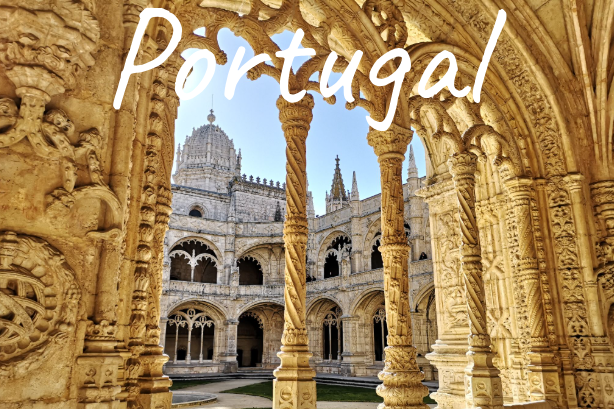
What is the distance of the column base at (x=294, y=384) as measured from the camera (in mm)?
3295

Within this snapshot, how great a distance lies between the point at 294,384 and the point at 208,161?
1129 inches

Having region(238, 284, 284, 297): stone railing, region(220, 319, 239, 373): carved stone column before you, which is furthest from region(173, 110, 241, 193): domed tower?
region(220, 319, 239, 373): carved stone column

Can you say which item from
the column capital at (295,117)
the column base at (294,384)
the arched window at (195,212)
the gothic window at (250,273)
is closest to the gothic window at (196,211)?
the arched window at (195,212)

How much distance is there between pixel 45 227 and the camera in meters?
2.05

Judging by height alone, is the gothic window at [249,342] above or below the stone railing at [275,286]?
below

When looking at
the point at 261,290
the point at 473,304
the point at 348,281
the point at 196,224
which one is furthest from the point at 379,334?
the point at 473,304

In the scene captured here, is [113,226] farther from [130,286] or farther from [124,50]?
[124,50]

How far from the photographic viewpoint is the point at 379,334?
19891 millimetres

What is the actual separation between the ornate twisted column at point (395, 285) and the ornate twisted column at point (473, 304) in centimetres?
76

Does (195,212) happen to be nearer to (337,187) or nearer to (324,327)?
(337,187)

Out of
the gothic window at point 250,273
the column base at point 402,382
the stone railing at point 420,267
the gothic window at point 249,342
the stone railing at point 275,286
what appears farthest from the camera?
the gothic window at point 250,273

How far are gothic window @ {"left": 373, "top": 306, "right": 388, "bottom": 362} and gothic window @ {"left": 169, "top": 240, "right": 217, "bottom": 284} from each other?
8130 mm

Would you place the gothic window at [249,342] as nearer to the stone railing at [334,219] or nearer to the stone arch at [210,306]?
the stone arch at [210,306]

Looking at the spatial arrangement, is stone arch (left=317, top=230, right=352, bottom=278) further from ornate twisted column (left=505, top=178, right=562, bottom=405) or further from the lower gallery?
ornate twisted column (left=505, top=178, right=562, bottom=405)
